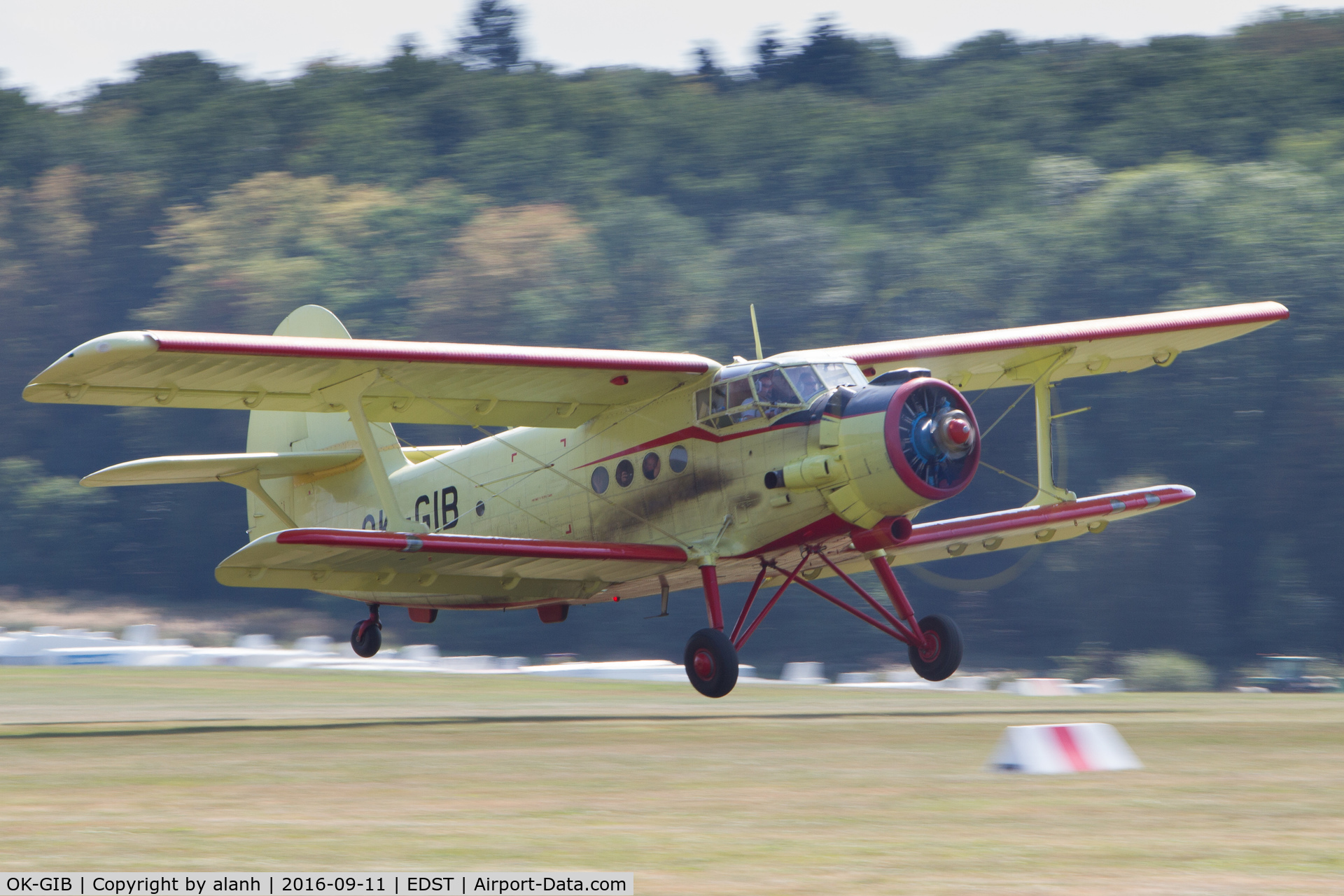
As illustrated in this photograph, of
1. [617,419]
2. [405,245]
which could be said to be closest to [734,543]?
[617,419]

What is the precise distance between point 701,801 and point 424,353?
7337mm

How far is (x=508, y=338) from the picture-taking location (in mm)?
64750

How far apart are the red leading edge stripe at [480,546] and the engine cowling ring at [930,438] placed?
2.66 metres

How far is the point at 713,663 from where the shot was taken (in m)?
15.4

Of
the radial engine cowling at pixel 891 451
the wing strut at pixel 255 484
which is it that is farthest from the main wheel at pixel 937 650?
the wing strut at pixel 255 484

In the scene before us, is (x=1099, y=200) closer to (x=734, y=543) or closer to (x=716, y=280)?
(x=716, y=280)

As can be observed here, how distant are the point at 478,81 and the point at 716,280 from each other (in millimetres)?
45396

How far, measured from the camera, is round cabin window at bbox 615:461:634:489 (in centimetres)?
1691

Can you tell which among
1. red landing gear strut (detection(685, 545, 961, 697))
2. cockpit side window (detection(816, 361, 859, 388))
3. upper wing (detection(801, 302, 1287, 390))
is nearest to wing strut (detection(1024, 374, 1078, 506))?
upper wing (detection(801, 302, 1287, 390))

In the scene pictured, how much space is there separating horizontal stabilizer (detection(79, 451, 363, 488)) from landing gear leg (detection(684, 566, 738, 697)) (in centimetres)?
636

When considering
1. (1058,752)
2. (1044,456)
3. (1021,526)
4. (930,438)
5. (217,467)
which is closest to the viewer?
(1058,752)

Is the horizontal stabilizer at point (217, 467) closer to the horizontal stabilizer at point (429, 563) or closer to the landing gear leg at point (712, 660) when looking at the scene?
the horizontal stabilizer at point (429, 563)

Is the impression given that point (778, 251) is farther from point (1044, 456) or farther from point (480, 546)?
point (480, 546)

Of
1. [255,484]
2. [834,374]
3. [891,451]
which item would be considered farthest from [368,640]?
[891,451]
